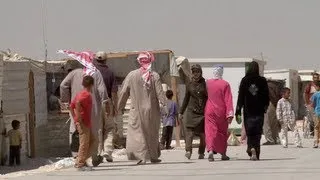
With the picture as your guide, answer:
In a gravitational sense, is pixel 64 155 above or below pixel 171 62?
below

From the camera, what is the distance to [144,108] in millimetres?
13523

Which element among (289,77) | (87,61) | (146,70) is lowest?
(146,70)

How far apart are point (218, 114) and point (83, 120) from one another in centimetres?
309

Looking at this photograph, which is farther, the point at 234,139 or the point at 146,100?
the point at 234,139

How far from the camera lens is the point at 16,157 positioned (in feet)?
50.0

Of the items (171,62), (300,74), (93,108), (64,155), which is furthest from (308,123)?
(300,74)

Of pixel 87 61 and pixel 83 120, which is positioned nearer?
pixel 83 120

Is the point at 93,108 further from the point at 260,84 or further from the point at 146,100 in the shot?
the point at 260,84

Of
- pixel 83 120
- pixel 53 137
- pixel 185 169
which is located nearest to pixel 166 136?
pixel 53 137

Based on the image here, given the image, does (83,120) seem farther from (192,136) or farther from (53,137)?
(53,137)

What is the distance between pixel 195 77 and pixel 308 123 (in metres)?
10.7

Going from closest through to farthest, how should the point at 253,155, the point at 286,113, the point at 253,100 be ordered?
the point at 253,155, the point at 253,100, the point at 286,113

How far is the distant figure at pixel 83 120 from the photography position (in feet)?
39.2

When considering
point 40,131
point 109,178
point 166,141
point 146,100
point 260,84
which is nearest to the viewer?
point 109,178
